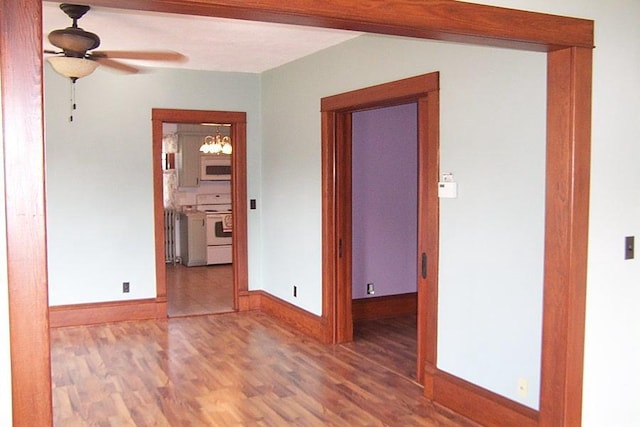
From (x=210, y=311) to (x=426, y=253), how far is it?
3208mm

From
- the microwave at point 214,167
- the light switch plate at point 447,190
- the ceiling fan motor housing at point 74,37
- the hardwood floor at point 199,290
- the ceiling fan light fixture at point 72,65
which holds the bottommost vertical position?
the hardwood floor at point 199,290

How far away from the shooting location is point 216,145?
32.2 feet

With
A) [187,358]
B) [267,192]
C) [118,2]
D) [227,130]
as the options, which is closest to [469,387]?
[187,358]

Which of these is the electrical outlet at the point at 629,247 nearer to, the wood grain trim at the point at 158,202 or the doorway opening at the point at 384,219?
the doorway opening at the point at 384,219

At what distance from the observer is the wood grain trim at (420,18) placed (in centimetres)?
203

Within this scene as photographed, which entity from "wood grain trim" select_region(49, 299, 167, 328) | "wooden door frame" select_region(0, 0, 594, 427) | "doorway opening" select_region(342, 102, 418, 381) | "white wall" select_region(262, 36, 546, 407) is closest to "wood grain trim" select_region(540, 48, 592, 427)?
"wooden door frame" select_region(0, 0, 594, 427)

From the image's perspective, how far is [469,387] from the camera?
3.72 metres

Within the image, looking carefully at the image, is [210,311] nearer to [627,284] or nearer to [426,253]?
[426,253]

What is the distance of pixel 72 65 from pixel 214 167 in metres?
6.31

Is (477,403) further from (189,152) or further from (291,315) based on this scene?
(189,152)

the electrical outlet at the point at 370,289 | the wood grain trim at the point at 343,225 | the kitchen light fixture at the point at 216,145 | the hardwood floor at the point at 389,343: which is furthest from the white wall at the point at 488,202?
the kitchen light fixture at the point at 216,145

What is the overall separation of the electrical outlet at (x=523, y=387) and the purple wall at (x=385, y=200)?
2799mm

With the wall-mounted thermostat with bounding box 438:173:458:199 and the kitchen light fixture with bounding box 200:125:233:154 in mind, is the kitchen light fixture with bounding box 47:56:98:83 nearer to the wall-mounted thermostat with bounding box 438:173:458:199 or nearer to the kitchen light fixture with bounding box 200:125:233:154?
the wall-mounted thermostat with bounding box 438:173:458:199

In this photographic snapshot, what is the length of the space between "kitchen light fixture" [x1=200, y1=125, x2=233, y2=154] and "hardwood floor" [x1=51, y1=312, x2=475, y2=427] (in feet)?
14.5
